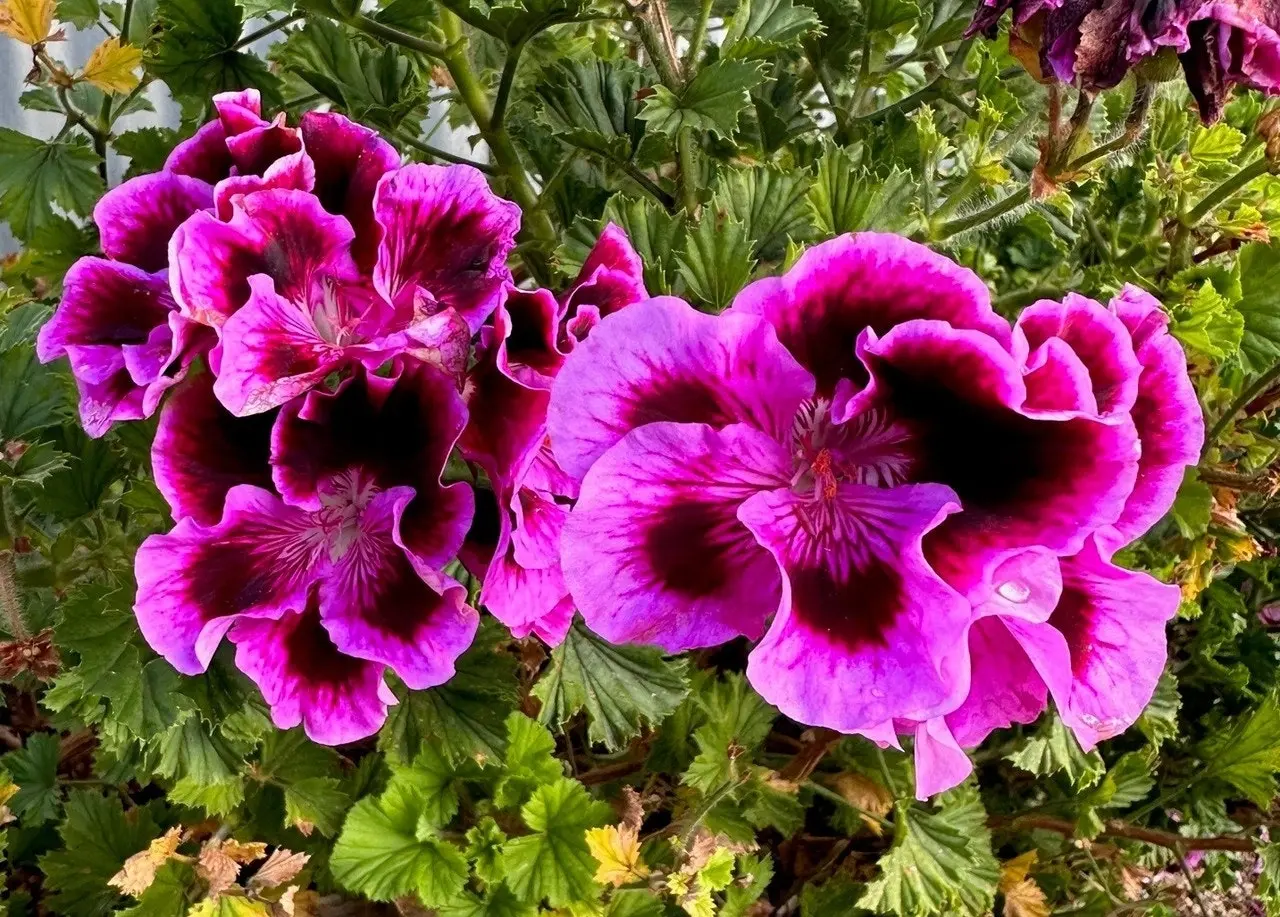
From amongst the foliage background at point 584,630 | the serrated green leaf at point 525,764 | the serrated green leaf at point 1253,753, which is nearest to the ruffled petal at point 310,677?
the foliage background at point 584,630

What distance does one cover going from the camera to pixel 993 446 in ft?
1.46

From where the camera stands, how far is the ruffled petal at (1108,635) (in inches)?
18.5

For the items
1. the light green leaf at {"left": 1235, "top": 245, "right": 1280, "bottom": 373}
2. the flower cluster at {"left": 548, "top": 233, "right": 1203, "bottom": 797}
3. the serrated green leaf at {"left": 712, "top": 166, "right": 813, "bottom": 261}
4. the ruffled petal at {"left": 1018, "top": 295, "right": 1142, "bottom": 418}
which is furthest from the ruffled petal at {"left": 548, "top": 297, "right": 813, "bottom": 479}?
the light green leaf at {"left": 1235, "top": 245, "right": 1280, "bottom": 373}

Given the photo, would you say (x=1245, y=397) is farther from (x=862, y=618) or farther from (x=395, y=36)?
(x=395, y=36)

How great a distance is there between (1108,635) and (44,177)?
915 millimetres

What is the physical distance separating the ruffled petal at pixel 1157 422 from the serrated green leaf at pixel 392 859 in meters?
0.60

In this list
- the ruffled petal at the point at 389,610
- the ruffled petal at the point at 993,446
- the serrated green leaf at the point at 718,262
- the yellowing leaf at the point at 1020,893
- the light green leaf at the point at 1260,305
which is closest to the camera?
the ruffled petal at the point at 993,446

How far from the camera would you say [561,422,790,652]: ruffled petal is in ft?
1.39

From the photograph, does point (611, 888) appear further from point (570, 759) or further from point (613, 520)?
point (613, 520)

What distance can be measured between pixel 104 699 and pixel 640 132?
591mm

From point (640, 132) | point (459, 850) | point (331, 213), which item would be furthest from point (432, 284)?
point (459, 850)

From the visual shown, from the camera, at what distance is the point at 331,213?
0.56 meters

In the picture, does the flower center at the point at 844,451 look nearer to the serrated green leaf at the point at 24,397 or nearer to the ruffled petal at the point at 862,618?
the ruffled petal at the point at 862,618

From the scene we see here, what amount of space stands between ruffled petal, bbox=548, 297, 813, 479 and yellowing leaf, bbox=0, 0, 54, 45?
0.69 metres
